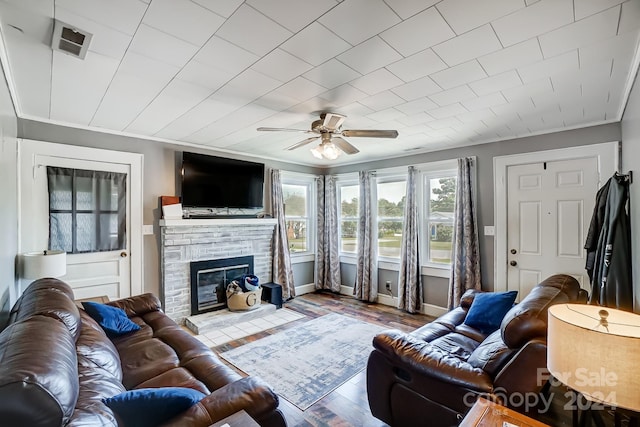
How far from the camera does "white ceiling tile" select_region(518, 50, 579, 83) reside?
1.80 meters

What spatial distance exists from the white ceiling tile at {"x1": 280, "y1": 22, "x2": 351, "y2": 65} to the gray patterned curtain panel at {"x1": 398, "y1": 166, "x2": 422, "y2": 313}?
3026 mm

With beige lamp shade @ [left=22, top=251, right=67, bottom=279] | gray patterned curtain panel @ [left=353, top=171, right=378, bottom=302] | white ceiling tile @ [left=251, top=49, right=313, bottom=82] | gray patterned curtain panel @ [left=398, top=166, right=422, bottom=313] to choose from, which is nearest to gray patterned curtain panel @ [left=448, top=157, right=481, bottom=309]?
gray patterned curtain panel @ [left=398, top=166, right=422, bottom=313]

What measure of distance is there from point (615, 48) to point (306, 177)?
4.34 meters

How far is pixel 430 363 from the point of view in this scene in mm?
1708

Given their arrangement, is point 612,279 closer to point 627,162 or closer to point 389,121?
point 627,162

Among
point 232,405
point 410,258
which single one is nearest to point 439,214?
point 410,258

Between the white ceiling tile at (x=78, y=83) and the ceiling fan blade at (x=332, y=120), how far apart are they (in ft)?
5.19

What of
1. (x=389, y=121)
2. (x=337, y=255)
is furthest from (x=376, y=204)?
(x=389, y=121)

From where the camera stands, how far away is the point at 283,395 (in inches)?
95.3

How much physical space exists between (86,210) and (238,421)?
3.18 meters

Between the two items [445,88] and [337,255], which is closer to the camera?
[445,88]

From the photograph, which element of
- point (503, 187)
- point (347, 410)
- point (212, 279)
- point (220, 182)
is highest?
point (220, 182)

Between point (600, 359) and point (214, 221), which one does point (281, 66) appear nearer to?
point (600, 359)

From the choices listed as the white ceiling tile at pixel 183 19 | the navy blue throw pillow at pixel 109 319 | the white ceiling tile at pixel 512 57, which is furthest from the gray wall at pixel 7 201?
the white ceiling tile at pixel 512 57
